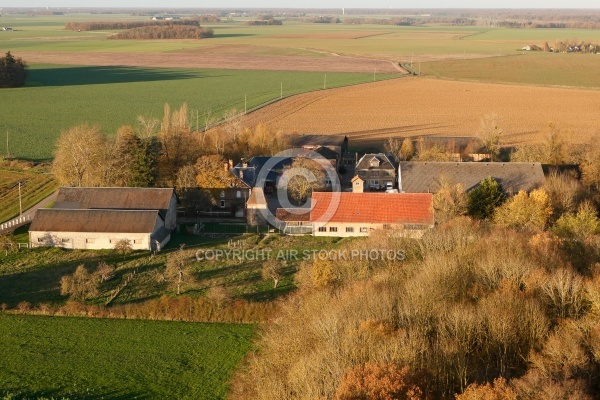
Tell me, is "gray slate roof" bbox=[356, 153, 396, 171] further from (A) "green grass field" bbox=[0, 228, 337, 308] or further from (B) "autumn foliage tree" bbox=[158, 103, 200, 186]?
(B) "autumn foliage tree" bbox=[158, 103, 200, 186]

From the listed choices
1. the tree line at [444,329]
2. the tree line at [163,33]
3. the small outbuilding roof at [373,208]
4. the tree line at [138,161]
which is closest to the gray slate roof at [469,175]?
the small outbuilding roof at [373,208]

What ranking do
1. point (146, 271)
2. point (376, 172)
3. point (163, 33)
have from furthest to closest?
point (163, 33) → point (376, 172) → point (146, 271)

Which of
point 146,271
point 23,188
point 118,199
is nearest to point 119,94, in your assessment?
point 23,188

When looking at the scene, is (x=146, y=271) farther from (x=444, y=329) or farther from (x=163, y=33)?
(x=163, y=33)

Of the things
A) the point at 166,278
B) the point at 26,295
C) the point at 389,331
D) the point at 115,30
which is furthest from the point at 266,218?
the point at 115,30

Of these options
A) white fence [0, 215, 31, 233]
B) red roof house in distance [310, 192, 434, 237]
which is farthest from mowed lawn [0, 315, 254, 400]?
red roof house in distance [310, 192, 434, 237]
